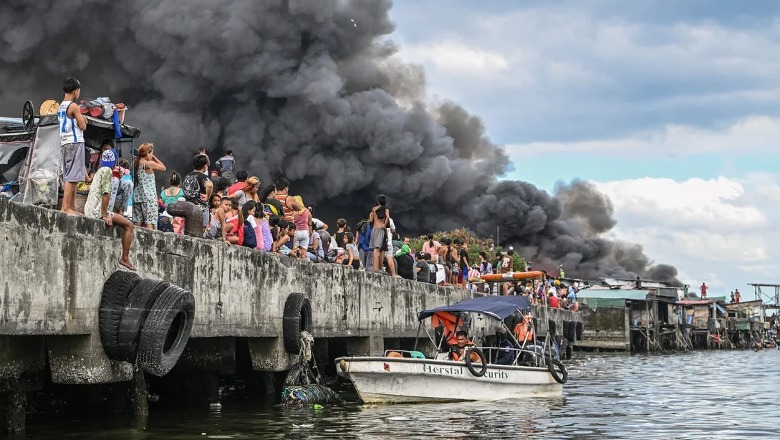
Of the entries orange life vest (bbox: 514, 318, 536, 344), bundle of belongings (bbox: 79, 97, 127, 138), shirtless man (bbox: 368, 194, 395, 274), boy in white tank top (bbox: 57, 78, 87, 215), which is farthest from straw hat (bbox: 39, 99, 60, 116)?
orange life vest (bbox: 514, 318, 536, 344)

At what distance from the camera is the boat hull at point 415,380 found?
2177 cm

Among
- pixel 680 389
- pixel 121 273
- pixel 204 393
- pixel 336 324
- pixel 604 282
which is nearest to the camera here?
pixel 121 273

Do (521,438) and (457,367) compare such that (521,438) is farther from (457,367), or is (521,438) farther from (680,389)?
(680,389)

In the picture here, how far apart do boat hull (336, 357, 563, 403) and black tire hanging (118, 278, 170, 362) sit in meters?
7.00

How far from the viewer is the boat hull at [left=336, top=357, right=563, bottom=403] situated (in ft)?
71.4

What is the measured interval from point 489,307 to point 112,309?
38.6 ft

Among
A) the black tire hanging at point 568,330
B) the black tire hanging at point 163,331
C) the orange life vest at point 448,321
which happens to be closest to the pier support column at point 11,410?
the black tire hanging at point 163,331

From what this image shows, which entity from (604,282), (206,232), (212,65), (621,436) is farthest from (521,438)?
(604,282)

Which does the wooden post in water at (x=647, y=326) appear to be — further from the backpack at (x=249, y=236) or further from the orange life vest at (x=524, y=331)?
the backpack at (x=249, y=236)

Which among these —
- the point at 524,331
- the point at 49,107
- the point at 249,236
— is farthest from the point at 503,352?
the point at 49,107

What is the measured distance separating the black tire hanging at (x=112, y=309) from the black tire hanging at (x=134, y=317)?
0.07 meters

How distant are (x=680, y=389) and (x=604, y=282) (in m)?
56.2

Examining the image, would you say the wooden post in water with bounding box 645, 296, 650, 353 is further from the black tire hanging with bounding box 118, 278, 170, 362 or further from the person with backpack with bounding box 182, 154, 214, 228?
the black tire hanging with bounding box 118, 278, 170, 362

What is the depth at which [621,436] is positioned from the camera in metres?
17.7
